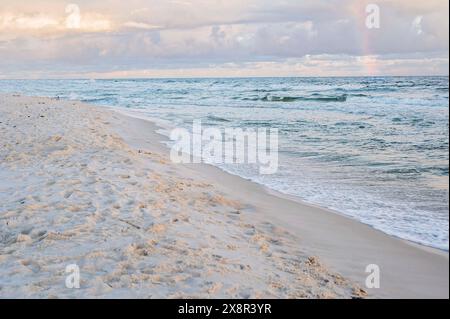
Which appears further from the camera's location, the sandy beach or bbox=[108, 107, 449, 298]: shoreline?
bbox=[108, 107, 449, 298]: shoreline

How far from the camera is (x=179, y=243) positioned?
524 cm

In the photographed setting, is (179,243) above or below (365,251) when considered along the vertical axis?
above

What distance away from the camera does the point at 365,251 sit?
219 inches

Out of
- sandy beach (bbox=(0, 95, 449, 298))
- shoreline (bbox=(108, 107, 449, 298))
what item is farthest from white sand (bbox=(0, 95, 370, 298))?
shoreline (bbox=(108, 107, 449, 298))

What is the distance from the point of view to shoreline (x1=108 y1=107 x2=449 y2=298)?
439cm

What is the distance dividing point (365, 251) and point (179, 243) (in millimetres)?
2271

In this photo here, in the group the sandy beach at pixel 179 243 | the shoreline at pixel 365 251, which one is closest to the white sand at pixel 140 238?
the sandy beach at pixel 179 243

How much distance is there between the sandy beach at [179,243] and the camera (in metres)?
4.25

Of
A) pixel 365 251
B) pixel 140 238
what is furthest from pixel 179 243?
pixel 365 251

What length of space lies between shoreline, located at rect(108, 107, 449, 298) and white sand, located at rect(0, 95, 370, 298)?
7.7 inches

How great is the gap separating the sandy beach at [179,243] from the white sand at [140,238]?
0.05ft

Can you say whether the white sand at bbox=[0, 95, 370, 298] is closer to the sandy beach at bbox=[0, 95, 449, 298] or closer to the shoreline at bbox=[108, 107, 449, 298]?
the sandy beach at bbox=[0, 95, 449, 298]

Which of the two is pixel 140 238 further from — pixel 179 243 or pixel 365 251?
pixel 365 251

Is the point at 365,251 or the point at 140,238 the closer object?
the point at 140,238
